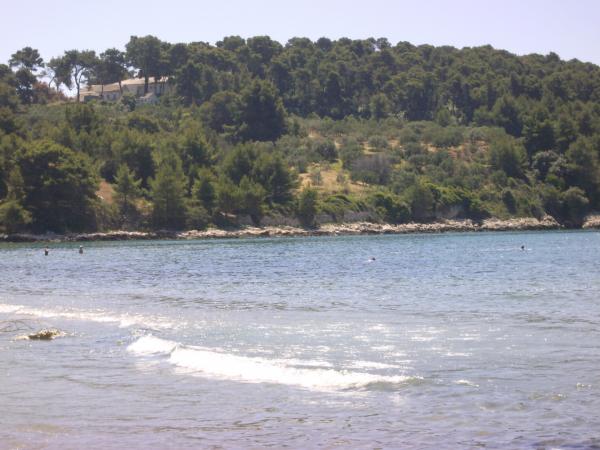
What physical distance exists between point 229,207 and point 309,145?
112 ft

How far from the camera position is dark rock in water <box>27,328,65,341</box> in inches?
891

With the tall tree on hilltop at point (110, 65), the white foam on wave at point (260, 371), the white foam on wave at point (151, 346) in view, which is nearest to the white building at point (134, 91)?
the tall tree on hilltop at point (110, 65)

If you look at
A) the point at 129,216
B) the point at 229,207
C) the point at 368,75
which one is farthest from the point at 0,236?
the point at 368,75

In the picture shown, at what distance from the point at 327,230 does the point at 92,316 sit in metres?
77.1

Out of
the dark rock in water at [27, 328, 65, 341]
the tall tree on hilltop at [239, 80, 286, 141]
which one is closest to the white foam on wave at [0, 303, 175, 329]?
the dark rock in water at [27, 328, 65, 341]

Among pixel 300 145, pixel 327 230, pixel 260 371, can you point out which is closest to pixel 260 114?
pixel 300 145

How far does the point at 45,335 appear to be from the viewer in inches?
899

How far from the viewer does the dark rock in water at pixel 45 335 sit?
74.2ft

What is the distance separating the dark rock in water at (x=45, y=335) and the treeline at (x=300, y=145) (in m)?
67.6

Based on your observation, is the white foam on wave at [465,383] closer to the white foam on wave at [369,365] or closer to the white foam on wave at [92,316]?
the white foam on wave at [369,365]

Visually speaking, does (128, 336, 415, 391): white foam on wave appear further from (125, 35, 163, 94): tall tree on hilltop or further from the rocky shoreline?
(125, 35, 163, 94): tall tree on hilltop

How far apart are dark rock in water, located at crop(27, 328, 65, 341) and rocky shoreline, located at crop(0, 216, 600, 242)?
225 ft

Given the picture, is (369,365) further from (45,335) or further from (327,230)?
(327,230)

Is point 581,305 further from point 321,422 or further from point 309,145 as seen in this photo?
point 309,145
